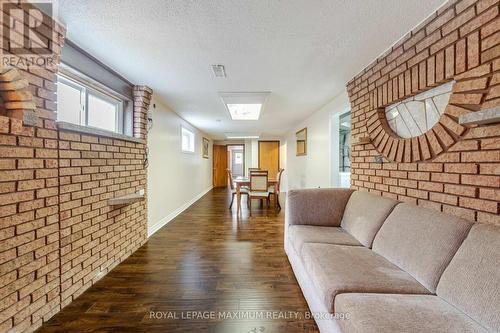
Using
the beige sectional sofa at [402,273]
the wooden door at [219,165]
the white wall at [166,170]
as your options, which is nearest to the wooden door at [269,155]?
the wooden door at [219,165]

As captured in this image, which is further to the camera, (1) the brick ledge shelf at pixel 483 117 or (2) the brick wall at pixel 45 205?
(2) the brick wall at pixel 45 205

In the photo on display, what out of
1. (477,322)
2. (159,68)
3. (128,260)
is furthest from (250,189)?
(477,322)

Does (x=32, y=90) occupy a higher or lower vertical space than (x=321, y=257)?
higher

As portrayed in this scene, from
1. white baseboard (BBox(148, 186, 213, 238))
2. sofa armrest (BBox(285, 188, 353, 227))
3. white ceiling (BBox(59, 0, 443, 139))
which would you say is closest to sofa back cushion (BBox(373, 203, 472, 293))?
sofa armrest (BBox(285, 188, 353, 227))

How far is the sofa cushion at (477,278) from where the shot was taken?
0.86 metres

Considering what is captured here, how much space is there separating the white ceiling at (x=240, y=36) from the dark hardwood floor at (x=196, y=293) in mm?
2128

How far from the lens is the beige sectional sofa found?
0.89 m

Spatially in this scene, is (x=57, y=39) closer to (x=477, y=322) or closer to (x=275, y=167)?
(x=477, y=322)

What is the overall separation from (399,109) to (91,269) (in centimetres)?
325

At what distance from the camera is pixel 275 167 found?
8.24 meters

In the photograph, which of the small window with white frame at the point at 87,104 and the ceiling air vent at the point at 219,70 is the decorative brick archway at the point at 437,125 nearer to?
the ceiling air vent at the point at 219,70

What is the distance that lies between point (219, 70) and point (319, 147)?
2.55 m

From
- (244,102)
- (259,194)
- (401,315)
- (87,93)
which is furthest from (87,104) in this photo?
(259,194)

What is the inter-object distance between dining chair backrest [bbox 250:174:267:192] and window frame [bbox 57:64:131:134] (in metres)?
2.61
